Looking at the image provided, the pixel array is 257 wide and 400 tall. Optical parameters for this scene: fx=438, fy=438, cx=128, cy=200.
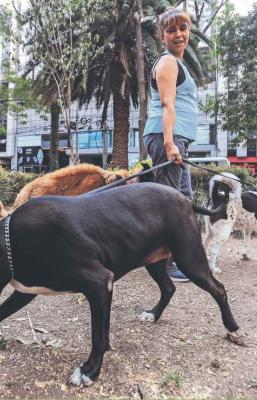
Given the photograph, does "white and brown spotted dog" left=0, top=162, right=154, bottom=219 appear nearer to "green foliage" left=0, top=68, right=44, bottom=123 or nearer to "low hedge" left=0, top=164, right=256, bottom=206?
"low hedge" left=0, top=164, right=256, bottom=206

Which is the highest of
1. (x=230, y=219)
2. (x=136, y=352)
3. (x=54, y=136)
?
(x=54, y=136)

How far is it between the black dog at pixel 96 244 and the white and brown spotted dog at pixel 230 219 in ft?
7.10

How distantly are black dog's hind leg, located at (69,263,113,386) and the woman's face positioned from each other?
2148mm

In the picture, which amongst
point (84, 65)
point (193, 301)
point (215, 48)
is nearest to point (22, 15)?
point (84, 65)

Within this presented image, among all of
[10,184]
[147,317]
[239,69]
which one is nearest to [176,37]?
[147,317]

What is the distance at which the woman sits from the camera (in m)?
3.52

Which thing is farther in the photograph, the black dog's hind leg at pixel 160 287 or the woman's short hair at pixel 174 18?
the woman's short hair at pixel 174 18

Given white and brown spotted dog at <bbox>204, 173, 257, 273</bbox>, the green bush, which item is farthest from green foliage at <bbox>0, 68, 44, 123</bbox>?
white and brown spotted dog at <bbox>204, 173, 257, 273</bbox>

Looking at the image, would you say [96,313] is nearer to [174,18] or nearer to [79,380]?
[79,380]

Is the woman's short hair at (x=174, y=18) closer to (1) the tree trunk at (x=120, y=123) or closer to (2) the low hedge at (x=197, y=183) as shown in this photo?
(2) the low hedge at (x=197, y=183)

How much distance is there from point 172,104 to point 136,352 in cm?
192

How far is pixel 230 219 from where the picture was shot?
5.84 meters

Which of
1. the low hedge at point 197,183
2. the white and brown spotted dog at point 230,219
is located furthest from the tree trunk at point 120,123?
the white and brown spotted dog at point 230,219

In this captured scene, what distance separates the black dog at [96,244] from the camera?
2.35 meters
